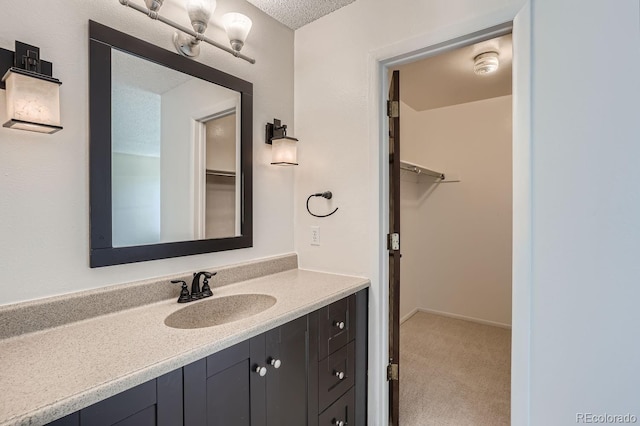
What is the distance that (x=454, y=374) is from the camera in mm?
2350

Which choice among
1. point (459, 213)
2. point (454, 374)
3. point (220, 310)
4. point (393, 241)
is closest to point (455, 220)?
point (459, 213)

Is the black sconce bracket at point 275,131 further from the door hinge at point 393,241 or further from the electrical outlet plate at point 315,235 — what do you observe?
the door hinge at point 393,241

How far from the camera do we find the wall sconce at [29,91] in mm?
928

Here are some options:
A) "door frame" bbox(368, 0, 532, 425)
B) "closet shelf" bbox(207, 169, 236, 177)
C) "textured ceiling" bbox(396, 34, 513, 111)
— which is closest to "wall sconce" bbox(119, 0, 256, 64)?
"closet shelf" bbox(207, 169, 236, 177)

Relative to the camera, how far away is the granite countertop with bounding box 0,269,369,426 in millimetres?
659

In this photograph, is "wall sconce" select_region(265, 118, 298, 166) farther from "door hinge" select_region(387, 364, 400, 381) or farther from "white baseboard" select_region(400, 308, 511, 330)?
"white baseboard" select_region(400, 308, 511, 330)

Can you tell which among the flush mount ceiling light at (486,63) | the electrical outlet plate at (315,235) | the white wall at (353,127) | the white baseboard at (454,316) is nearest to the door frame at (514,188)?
the white wall at (353,127)

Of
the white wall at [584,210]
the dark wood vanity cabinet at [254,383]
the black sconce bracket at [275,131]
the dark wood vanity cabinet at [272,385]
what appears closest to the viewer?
the dark wood vanity cabinet at [272,385]

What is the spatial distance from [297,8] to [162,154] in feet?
3.93

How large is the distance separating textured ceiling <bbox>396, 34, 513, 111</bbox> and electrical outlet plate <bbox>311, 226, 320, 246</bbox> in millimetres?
1278

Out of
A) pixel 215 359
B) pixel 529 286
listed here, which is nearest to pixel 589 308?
pixel 529 286

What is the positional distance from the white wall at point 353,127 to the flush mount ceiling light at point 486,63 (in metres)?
1.05

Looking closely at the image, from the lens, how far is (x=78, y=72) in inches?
44.5

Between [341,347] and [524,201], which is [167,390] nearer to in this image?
[341,347]
